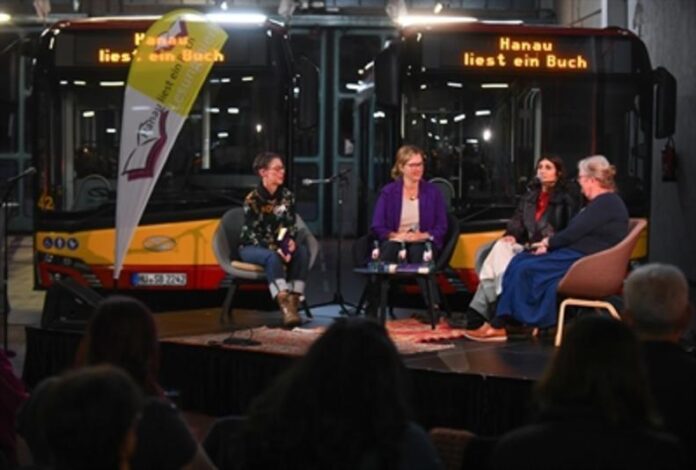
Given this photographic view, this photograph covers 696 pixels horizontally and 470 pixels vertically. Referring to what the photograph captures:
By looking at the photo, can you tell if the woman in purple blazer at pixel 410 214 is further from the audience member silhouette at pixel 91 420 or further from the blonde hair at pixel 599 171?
the audience member silhouette at pixel 91 420

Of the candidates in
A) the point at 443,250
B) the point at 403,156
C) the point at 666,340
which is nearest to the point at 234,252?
the point at 403,156

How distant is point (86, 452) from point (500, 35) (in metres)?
9.29

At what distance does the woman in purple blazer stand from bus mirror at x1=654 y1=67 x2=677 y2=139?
2.33 meters

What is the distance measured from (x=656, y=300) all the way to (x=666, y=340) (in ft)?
0.48

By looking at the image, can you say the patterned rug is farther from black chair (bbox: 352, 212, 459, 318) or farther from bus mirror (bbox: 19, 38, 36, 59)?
bus mirror (bbox: 19, 38, 36, 59)

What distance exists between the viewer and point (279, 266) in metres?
10.8

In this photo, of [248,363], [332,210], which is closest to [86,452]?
[248,363]

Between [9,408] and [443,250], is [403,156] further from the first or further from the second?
[9,408]

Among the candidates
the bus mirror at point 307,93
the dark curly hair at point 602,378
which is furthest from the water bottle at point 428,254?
the dark curly hair at point 602,378

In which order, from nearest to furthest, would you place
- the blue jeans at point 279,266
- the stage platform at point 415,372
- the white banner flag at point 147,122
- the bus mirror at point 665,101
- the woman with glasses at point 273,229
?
1. the stage platform at point 415,372
2. the blue jeans at point 279,266
3. the woman with glasses at point 273,229
4. the white banner flag at point 147,122
5. the bus mirror at point 665,101

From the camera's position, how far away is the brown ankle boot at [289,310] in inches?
417

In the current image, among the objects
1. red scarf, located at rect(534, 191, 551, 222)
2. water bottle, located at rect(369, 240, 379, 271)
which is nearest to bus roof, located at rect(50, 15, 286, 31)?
water bottle, located at rect(369, 240, 379, 271)

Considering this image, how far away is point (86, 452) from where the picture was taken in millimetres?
3389

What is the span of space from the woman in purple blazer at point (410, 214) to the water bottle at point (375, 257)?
0.18 feet
